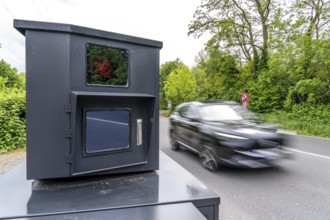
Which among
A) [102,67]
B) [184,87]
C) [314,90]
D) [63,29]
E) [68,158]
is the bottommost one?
[68,158]

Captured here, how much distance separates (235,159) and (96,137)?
118 inches

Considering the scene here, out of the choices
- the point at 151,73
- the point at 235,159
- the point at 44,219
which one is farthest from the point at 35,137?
the point at 235,159

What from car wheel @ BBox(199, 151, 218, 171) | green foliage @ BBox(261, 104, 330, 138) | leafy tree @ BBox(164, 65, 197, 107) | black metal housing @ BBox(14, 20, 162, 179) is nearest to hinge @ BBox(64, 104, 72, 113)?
black metal housing @ BBox(14, 20, 162, 179)

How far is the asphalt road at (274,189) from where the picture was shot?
9.22 feet

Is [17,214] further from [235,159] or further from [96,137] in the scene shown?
[235,159]

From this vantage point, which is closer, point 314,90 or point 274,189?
point 274,189

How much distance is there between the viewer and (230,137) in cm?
402

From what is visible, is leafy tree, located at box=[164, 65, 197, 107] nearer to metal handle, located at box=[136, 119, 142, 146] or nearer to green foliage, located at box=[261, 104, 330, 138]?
green foliage, located at box=[261, 104, 330, 138]

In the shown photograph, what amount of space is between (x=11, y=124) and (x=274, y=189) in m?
7.07

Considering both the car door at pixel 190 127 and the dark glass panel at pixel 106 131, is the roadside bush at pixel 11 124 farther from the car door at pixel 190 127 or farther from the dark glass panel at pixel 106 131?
the dark glass panel at pixel 106 131

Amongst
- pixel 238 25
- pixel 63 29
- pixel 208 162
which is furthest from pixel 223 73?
pixel 63 29

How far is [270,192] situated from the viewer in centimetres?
344

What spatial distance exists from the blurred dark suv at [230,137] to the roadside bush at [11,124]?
5.15m

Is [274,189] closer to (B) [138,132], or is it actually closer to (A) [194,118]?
(A) [194,118]
